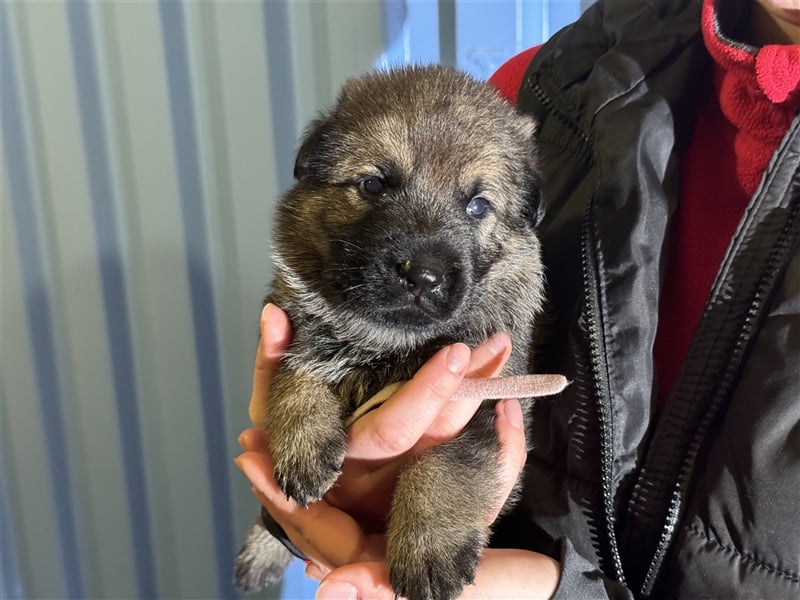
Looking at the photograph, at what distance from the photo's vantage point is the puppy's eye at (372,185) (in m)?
1.26

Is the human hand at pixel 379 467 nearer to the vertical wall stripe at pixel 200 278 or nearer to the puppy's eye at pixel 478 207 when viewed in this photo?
the puppy's eye at pixel 478 207

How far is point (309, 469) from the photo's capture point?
1.11m

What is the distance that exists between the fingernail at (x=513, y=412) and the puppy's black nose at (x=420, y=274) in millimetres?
252

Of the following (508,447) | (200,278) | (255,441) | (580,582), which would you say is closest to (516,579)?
(580,582)

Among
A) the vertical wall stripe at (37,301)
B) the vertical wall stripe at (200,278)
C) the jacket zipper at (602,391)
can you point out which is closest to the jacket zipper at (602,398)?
the jacket zipper at (602,391)

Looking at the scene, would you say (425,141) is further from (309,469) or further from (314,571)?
(314,571)

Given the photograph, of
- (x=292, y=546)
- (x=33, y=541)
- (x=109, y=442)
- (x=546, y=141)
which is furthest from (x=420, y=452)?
(x=33, y=541)

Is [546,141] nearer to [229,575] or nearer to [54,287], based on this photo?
[54,287]

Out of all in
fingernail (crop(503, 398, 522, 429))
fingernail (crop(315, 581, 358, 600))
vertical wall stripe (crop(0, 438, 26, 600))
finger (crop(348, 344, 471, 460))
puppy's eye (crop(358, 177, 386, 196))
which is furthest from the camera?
vertical wall stripe (crop(0, 438, 26, 600))

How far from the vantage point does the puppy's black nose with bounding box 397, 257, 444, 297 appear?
108cm

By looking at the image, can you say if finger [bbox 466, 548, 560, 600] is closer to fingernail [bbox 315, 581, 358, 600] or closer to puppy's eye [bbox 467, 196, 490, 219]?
fingernail [bbox 315, 581, 358, 600]

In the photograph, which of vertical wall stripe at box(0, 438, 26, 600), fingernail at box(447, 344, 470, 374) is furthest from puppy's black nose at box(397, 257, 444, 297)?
vertical wall stripe at box(0, 438, 26, 600)

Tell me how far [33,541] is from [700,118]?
90.0 inches

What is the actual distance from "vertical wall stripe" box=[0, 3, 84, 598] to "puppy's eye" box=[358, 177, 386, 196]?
46.6 inches
